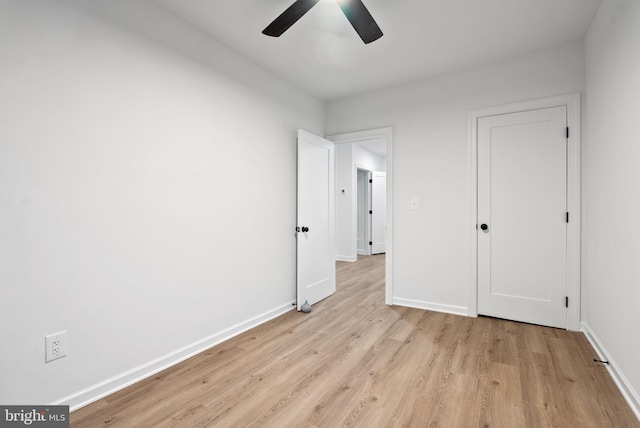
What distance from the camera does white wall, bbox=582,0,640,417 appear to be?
163 centimetres

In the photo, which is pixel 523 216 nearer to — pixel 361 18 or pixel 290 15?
pixel 361 18

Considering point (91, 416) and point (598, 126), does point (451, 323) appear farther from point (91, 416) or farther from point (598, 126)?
point (91, 416)

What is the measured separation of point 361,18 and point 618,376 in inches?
107

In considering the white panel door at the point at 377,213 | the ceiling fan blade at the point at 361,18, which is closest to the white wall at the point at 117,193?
the ceiling fan blade at the point at 361,18

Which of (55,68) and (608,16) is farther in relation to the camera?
(608,16)

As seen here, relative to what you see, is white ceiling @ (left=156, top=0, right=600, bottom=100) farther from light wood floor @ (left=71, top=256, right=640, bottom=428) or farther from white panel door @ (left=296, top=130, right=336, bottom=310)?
light wood floor @ (left=71, top=256, right=640, bottom=428)

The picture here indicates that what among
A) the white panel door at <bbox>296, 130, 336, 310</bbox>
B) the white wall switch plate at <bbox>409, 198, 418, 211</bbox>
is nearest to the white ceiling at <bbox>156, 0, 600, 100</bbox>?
the white panel door at <bbox>296, 130, 336, 310</bbox>

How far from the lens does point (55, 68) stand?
1.62 meters

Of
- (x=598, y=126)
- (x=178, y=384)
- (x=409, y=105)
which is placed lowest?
(x=178, y=384)

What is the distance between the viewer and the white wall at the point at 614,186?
163 centimetres

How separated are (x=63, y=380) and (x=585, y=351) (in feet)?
11.5

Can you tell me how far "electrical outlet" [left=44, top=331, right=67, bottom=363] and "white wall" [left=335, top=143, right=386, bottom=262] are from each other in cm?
515

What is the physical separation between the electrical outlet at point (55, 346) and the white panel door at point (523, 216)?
3351 millimetres

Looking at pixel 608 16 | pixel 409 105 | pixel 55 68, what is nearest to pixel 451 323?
pixel 409 105
